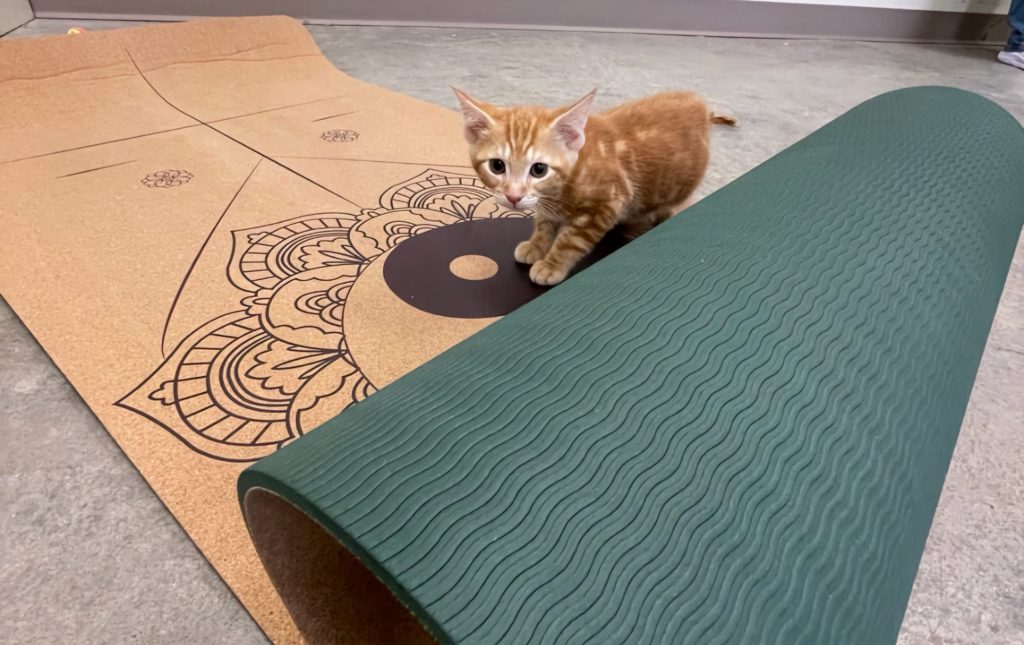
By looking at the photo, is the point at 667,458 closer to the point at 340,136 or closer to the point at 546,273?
the point at 546,273

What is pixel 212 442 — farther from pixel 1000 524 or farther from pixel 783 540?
pixel 1000 524

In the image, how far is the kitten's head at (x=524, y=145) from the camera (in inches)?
40.6

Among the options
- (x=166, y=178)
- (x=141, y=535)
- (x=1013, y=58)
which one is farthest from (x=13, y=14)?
(x=1013, y=58)

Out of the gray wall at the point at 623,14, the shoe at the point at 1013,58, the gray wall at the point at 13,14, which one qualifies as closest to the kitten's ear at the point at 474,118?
the gray wall at the point at 623,14

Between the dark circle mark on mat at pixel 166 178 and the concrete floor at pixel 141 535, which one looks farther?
the dark circle mark on mat at pixel 166 178

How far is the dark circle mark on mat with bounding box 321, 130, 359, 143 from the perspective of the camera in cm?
172

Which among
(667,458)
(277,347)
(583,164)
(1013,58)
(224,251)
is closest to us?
(667,458)

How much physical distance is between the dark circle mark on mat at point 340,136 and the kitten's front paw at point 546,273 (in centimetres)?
82

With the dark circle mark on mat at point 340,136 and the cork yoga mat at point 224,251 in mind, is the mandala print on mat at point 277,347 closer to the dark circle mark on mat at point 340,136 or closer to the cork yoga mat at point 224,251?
the cork yoga mat at point 224,251

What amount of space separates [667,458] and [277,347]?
74 centimetres

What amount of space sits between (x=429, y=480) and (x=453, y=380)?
0.35 feet

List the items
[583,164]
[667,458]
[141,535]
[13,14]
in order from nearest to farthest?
[667,458]
[141,535]
[583,164]
[13,14]

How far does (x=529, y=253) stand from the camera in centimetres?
125

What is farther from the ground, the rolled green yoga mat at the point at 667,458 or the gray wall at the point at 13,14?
the rolled green yoga mat at the point at 667,458
